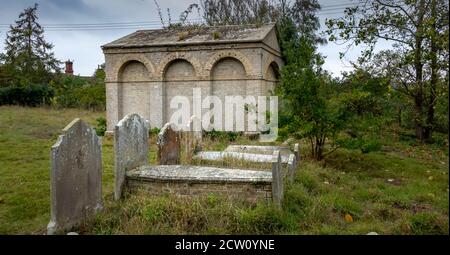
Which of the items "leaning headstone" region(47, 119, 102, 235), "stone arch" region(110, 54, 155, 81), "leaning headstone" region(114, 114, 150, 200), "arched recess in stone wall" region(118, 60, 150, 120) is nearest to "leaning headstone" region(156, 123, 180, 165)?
"leaning headstone" region(114, 114, 150, 200)

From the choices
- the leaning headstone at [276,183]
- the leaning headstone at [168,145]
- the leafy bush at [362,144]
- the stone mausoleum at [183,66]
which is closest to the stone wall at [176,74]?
the stone mausoleum at [183,66]

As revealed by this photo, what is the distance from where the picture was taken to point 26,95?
103 ft

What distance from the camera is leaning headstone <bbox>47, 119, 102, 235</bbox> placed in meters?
5.65

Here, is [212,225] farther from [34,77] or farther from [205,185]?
[34,77]

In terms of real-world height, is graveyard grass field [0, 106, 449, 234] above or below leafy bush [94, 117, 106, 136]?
below

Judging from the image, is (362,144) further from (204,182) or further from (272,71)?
(272,71)

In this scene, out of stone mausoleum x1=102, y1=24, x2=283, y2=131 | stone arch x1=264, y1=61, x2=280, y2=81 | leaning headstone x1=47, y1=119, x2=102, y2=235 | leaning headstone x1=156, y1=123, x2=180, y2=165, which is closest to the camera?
leaning headstone x1=47, y1=119, x2=102, y2=235

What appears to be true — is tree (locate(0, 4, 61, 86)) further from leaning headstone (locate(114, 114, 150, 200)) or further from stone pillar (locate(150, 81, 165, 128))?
leaning headstone (locate(114, 114, 150, 200))

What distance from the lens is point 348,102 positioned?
11.3m

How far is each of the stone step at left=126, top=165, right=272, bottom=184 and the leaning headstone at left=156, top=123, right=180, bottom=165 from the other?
107cm

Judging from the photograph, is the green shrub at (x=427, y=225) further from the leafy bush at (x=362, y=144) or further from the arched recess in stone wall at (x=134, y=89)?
the arched recess in stone wall at (x=134, y=89)

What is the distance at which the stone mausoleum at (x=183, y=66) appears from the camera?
1695 cm
